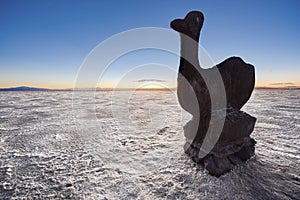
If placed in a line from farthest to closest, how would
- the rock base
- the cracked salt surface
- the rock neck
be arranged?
1. the rock neck
2. the rock base
3. the cracked salt surface

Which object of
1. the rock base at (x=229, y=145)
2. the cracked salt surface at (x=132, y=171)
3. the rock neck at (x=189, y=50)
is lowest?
the cracked salt surface at (x=132, y=171)

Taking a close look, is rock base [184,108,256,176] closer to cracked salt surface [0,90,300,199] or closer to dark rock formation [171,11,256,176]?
dark rock formation [171,11,256,176]

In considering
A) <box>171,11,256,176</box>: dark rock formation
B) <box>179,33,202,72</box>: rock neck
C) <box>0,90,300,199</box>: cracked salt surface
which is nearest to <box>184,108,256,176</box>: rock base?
<box>171,11,256,176</box>: dark rock formation

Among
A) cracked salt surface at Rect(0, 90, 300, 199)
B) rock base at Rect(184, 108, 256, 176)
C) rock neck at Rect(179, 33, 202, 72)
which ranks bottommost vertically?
cracked salt surface at Rect(0, 90, 300, 199)

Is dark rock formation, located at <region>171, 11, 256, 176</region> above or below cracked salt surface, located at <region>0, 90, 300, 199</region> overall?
above

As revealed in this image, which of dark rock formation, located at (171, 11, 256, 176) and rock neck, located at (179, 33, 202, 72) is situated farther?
rock neck, located at (179, 33, 202, 72)

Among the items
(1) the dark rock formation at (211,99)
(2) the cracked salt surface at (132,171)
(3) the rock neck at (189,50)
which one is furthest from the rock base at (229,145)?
(3) the rock neck at (189,50)

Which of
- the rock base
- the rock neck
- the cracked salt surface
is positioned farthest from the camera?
the rock neck

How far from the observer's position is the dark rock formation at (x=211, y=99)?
3.28 metres

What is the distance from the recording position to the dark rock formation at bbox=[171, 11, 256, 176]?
3.28 m

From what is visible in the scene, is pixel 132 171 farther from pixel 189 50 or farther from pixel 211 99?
pixel 189 50

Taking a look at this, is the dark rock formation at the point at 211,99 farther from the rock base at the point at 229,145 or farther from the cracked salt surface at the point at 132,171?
the cracked salt surface at the point at 132,171

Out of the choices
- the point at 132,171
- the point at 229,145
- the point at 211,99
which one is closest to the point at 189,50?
the point at 211,99

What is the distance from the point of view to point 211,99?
134 inches
